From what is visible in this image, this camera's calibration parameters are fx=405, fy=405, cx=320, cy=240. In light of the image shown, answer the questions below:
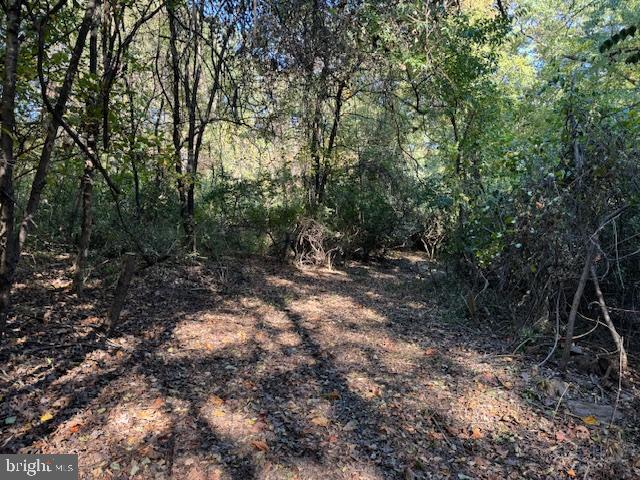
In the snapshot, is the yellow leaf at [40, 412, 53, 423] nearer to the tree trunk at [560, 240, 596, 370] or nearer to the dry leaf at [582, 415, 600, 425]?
the dry leaf at [582, 415, 600, 425]

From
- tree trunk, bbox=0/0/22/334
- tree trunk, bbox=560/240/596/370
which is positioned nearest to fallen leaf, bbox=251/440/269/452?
tree trunk, bbox=0/0/22/334

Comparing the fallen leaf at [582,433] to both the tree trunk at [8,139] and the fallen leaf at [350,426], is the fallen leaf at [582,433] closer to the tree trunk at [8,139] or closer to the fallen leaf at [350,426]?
the fallen leaf at [350,426]

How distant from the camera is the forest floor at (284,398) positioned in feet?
7.41

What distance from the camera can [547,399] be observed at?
9.95 ft

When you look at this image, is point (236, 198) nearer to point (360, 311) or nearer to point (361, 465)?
point (360, 311)

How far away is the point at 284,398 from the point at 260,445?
1.88 feet

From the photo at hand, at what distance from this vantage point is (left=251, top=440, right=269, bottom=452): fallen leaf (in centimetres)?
230

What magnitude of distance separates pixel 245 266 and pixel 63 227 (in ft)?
8.82

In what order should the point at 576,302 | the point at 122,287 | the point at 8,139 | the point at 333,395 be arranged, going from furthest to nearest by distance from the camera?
the point at 122,287 → the point at 576,302 → the point at 333,395 → the point at 8,139

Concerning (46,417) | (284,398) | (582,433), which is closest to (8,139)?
(46,417)

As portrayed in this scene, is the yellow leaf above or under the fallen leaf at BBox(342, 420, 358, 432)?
above

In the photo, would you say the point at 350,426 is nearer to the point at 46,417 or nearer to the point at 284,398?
the point at 284,398

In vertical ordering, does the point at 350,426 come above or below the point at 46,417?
below

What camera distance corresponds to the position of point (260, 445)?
7.63 ft
